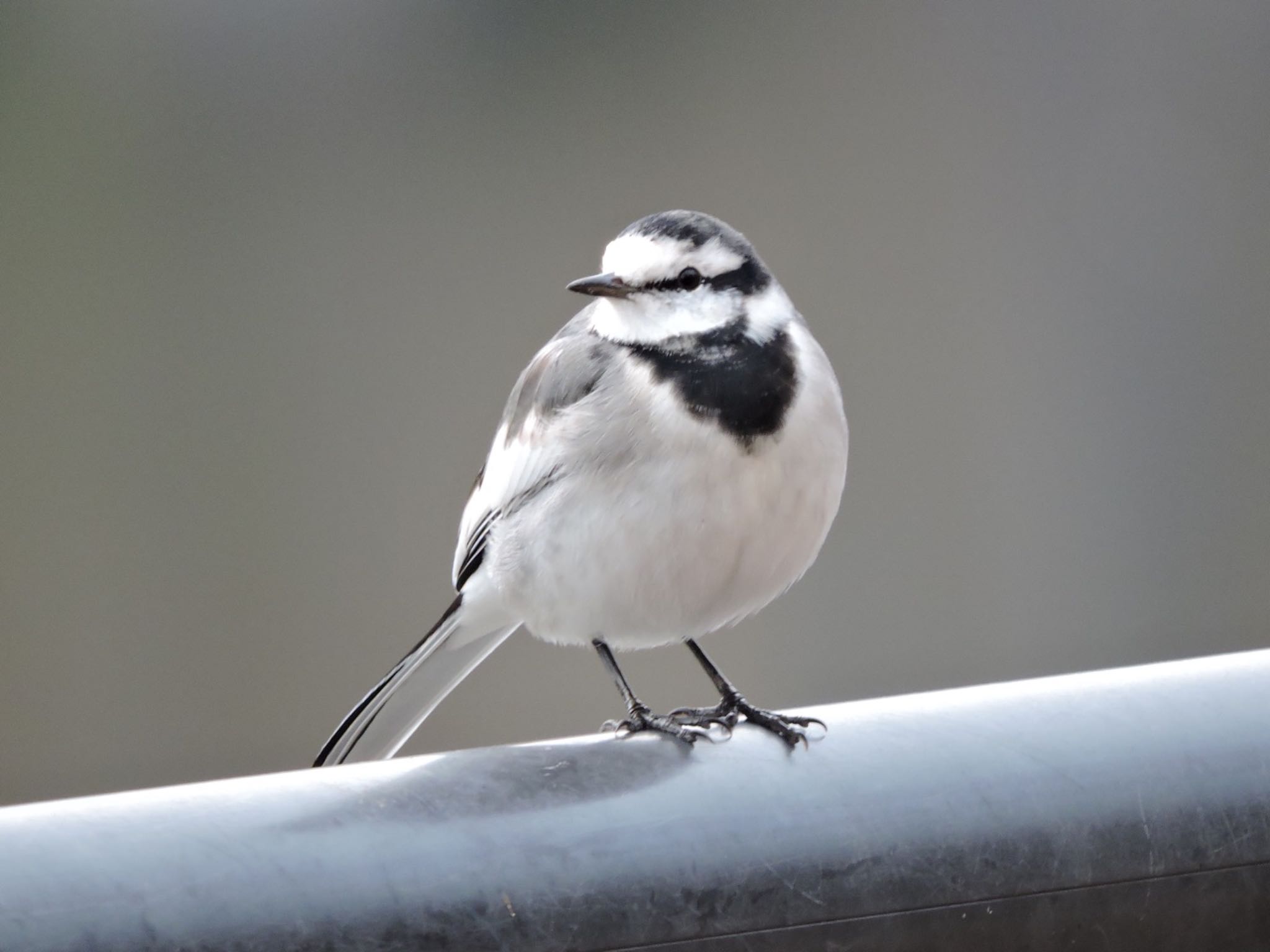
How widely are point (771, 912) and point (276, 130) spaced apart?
21.6ft

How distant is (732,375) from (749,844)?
3.65 ft

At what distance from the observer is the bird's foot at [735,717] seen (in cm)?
180

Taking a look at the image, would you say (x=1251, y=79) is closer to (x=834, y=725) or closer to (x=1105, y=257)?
(x=1105, y=257)

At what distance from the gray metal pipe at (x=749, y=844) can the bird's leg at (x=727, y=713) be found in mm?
266

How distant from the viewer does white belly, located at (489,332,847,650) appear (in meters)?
2.37

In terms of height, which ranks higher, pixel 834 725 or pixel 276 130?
pixel 276 130

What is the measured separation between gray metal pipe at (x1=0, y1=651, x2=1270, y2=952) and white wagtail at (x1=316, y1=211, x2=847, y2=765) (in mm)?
735

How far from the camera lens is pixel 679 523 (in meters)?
2.36

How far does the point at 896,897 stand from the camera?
4.70 feet

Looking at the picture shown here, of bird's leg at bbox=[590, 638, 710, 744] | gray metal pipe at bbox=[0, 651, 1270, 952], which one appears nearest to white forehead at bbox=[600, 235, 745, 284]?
bird's leg at bbox=[590, 638, 710, 744]

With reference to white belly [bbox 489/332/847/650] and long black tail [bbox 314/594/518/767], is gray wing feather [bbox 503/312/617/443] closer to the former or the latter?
white belly [bbox 489/332/847/650]

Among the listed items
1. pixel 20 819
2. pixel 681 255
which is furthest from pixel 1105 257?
pixel 20 819

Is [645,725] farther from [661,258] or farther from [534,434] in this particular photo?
[661,258]

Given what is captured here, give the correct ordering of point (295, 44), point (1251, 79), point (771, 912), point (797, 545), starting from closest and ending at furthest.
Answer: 1. point (771, 912)
2. point (797, 545)
3. point (295, 44)
4. point (1251, 79)
